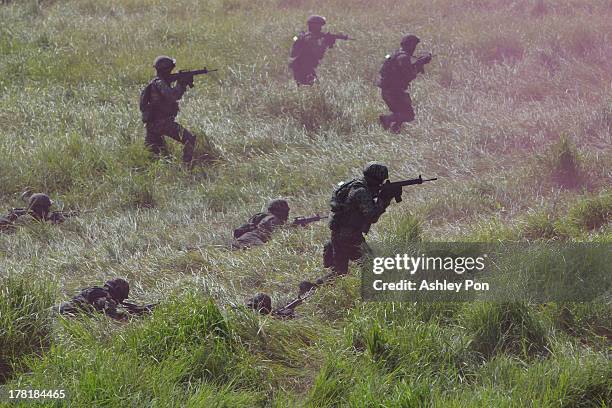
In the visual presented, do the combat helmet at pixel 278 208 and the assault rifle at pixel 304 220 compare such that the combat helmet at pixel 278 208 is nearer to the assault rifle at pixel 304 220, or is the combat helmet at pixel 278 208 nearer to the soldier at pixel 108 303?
the assault rifle at pixel 304 220

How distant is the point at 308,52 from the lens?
1353 cm

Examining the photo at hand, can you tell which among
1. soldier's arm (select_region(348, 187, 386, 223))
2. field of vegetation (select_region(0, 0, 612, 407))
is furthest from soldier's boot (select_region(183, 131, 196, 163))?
soldier's arm (select_region(348, 187, 386, 223))

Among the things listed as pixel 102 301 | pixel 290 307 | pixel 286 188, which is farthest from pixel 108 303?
pixel 286 188

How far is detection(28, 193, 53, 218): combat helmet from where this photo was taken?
28.6ft

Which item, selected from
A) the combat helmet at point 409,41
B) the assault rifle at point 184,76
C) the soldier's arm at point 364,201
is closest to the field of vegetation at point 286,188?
the soldier's arm at point 364,201

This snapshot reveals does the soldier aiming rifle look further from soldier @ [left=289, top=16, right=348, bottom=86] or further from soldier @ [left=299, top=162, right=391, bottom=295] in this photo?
soldier @ [left=299, top=162, right=391, bottom=295]

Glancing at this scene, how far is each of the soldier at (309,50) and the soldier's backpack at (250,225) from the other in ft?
18.1

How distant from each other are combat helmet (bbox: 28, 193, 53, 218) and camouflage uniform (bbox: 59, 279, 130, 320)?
2758mm

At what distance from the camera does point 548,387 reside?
4863 millimetres

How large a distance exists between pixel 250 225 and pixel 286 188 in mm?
1433

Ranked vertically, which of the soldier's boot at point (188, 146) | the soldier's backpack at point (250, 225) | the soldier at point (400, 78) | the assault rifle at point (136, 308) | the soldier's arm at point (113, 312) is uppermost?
the soldier at point (400, 78)

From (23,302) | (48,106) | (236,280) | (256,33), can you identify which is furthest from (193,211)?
(256,33)

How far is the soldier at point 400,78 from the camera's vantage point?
37.7 feet

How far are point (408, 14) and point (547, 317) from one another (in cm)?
1161
